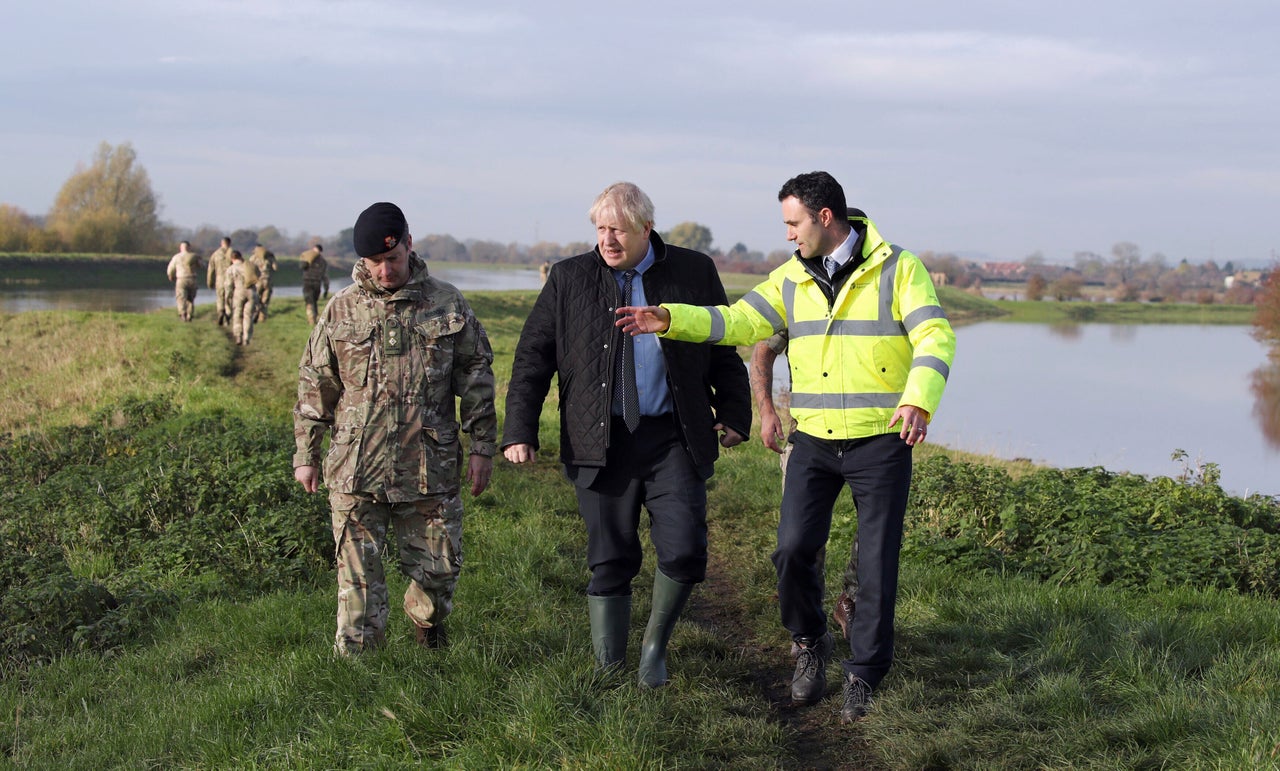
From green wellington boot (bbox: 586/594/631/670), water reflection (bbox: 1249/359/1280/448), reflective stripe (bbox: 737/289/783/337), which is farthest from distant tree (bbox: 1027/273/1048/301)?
green wellington boot (bbox: 586/594/631/670)

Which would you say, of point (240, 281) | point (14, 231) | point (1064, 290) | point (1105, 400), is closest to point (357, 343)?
point (240, 281)

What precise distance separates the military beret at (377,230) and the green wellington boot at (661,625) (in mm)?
1832

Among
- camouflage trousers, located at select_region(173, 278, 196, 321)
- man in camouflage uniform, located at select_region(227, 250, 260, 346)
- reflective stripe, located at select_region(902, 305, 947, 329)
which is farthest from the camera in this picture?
camouflage trousers, located at select_region(173, 278, 196, 321)

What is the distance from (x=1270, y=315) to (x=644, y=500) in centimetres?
4829

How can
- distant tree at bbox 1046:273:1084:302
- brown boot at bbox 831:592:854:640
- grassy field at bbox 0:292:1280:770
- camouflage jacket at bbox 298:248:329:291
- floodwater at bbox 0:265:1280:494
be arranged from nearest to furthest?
grassy field at bbox 0:292:1280:770 < brown boot at bbox 831:592:854:640 < floodwater at bbox 0:265:1280:494 < camouflage jacket at bbox 298:248:329:291 < distant tree at bbox 1046:273:1084:302

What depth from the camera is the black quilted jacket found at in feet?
15.1

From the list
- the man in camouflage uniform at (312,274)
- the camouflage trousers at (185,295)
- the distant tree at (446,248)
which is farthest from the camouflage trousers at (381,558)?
the distant tree at (446,248)

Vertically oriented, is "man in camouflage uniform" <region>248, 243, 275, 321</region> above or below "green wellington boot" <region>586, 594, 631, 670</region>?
above

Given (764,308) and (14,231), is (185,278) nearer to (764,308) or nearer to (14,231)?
(764,308)

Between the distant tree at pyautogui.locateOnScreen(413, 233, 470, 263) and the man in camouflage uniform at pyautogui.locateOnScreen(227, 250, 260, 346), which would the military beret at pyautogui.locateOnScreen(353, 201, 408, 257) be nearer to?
the man in camouflage uniform at pyautogui.locateOnScreen(227, 250, 260, 346)

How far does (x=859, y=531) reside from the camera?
15.2 feet

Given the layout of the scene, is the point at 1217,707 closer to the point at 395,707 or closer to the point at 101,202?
the point at 395,707

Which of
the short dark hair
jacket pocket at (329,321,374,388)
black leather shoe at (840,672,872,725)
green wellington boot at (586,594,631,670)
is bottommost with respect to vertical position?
black leather shoe at (840,672,872,725)

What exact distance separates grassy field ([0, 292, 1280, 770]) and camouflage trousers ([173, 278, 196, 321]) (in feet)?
57.9
